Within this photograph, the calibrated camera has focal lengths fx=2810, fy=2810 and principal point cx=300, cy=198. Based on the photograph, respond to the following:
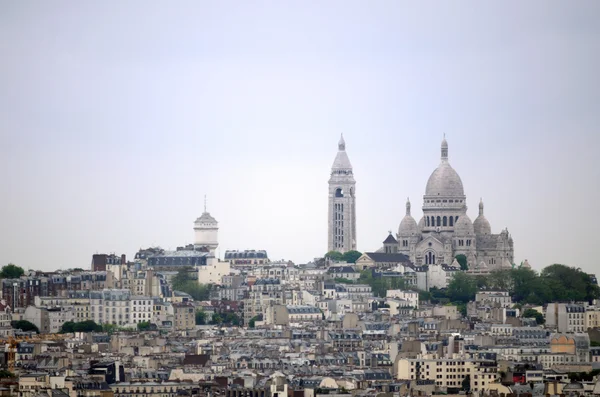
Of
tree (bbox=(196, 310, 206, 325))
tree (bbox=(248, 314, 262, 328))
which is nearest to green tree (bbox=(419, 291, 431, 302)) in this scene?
tree (bbox=(248, 314, 262, 328))

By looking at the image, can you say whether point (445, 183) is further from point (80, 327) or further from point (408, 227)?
point (80, 327)

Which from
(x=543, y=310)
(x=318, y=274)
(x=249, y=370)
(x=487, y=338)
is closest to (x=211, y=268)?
(x=318, y=274)

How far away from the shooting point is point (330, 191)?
187m

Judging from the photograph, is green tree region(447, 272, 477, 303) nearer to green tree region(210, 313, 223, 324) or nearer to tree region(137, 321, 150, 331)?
green tree region(210, 313, 223, 324)

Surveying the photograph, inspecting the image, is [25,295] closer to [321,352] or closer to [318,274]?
[318,274]

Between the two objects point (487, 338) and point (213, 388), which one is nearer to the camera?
point (213, 388)

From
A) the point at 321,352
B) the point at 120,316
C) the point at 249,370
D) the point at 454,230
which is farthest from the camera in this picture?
the point at 454,230

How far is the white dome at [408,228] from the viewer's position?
182375 millimetres

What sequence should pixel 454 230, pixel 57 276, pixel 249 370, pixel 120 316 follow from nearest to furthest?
pixel 249 370 → pixel 120 316 → pixel 57 276 → pixel 454 230

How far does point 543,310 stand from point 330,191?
4399 centimetres

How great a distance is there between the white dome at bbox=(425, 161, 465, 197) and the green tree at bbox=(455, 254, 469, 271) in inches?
299

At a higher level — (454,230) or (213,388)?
(454,230)

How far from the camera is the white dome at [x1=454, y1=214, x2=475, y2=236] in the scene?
17950 centimetres

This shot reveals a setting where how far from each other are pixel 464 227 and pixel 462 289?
73.1ft
